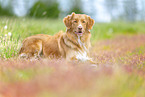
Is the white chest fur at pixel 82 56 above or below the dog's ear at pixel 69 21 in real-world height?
below

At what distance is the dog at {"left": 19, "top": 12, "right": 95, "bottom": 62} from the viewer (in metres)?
6.14

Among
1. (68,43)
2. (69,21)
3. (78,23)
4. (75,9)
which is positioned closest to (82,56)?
(68,43)

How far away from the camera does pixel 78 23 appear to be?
19.8ft

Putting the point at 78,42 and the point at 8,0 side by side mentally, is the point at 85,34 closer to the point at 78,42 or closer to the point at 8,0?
the point at 78,42

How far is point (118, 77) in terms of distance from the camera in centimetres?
285

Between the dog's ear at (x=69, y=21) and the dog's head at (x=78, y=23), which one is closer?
the dog's head at (x=78, y=23)

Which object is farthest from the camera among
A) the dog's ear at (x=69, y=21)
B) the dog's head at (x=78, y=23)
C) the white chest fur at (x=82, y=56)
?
the dog's ear at (x=69, y=21)

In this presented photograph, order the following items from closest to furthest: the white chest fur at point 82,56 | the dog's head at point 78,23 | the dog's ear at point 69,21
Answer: the dog's head at point 78,23 < the white chest fur at point 82,56 < the dog's ear at point 69,21

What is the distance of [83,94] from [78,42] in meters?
4.05

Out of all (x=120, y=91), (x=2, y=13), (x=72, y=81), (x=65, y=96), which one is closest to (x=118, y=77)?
(x=120, y=91)

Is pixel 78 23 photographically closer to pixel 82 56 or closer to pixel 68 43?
pixel 68 43

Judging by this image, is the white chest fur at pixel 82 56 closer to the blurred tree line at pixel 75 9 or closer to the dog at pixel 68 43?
the dog at pixel 68 43

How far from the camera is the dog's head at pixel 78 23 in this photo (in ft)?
19.6

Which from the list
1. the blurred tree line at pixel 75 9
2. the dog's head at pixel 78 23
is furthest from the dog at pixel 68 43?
the blurred tree line at pixel 75 9
